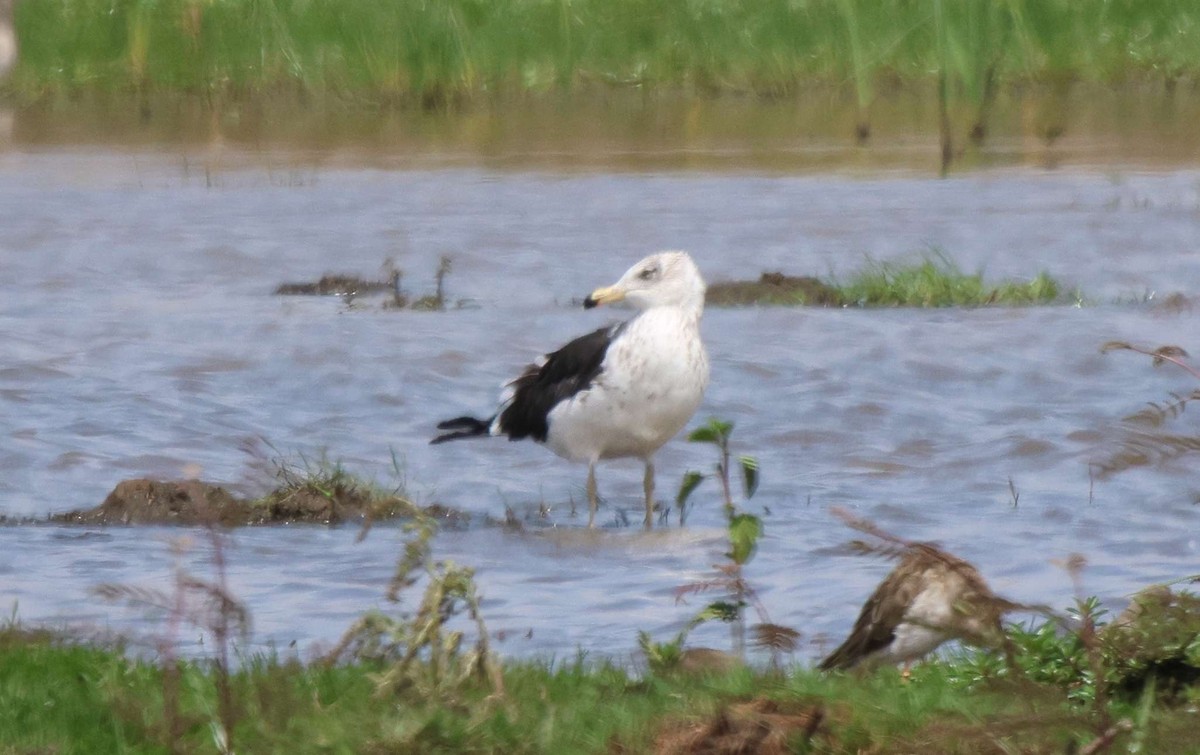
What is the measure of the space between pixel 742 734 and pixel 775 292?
8.16 m

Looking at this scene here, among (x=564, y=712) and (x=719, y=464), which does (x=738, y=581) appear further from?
(x=719, y=464)

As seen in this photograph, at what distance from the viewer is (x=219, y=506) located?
8062 millimetres

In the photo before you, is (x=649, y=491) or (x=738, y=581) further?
(x=649, y=491)

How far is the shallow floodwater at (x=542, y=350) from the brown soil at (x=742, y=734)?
33.2 inches

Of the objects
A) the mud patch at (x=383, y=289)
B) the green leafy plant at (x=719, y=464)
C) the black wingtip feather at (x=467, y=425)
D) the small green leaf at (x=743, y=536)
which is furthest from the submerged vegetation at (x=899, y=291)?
the small green leaf at (x=743, y=536)

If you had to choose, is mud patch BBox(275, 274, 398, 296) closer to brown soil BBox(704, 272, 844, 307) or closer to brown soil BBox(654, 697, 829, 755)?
brown soil BBox(704, 272, 844, 307)

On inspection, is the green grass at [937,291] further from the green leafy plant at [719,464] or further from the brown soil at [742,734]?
the brown soil at [742,734]

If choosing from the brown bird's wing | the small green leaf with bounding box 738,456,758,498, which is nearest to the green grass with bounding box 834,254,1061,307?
the small green leaf with bounding box 738,456,758,498

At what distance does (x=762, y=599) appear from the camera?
693 centimetres

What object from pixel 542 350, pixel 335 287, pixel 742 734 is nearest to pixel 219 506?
pixel 542 350

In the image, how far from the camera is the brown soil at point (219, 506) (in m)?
8.10

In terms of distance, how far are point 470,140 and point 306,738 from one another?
14587mm

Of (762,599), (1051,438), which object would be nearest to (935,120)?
(1051,438)

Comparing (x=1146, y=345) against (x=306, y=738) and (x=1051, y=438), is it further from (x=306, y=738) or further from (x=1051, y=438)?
(x=306, y=738)
